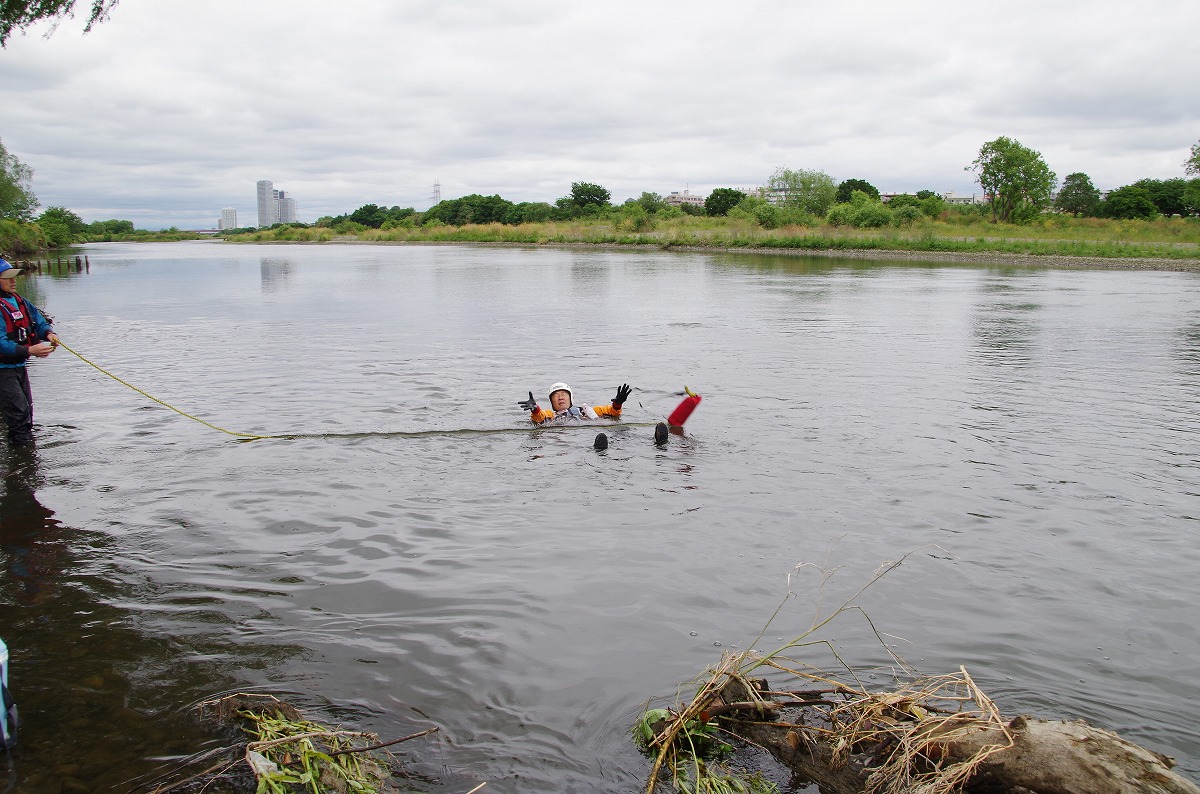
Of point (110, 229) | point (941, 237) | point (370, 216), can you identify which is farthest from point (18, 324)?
point (110, 229)

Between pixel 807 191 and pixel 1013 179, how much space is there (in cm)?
2381

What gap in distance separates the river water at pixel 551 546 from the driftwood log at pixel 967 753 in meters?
0.89

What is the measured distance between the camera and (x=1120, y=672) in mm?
5762

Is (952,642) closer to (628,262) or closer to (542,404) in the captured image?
(542,404)

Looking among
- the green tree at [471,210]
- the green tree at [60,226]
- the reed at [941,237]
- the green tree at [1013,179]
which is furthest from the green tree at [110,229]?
the green tree at [1013,179]

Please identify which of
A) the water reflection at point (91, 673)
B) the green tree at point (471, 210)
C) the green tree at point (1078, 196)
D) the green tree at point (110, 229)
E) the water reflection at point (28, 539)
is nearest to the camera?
the water reflection at point (91, 673)

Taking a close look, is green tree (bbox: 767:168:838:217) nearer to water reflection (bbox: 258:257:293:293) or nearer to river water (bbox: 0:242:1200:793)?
water reflection (bbox: 258:257:293:293)

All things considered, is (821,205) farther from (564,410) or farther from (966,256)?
(564,410)

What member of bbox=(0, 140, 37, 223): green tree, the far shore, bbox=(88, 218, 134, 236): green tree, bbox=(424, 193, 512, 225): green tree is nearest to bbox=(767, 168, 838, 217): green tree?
the far shore

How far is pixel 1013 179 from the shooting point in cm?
9538

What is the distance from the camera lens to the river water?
5219 mm

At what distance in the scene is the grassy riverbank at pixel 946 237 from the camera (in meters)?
66.1

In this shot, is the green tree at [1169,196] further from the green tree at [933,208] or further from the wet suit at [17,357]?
the wet suit at [17,357]

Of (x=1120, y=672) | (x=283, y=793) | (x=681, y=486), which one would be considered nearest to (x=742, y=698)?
(x=283, y=793)
